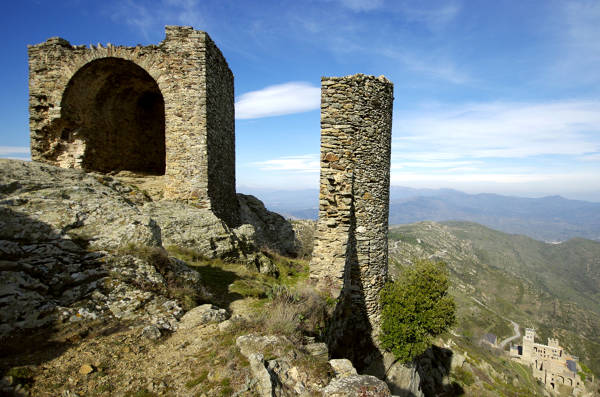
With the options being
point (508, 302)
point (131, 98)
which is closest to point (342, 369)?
point (131, 98)

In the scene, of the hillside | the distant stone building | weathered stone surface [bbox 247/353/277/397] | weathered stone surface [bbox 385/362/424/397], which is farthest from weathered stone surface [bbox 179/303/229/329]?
the distant stone building

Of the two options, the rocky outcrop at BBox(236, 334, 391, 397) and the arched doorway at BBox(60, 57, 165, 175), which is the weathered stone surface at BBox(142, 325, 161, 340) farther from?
the arched doorway at BBox(60, 57, 165, 175)

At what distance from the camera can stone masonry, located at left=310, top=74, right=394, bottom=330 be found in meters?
9.26

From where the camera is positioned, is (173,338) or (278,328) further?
(278,328)

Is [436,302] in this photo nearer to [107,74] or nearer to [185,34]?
[185,34]

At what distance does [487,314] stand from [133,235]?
101 m

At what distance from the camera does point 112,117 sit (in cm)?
1459

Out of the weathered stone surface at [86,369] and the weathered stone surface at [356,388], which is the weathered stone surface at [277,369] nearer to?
the weathered stone surface at [356,388]

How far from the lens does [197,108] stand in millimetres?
11656

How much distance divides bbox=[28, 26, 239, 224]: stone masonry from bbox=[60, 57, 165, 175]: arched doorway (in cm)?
4

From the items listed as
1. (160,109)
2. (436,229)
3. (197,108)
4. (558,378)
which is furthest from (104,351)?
(436,229)

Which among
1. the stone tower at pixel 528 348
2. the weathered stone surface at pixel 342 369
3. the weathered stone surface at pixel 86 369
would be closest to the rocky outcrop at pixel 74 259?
the weathered stone surface at pixel 86 369

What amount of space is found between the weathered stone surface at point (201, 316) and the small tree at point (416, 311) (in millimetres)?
7274

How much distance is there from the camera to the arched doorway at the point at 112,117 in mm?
12820
